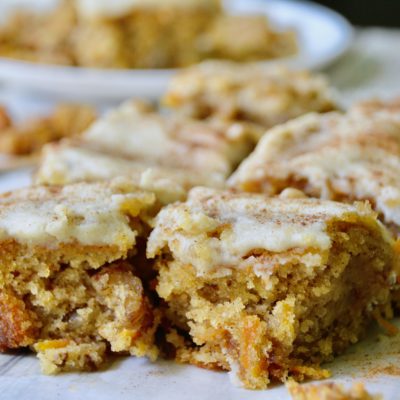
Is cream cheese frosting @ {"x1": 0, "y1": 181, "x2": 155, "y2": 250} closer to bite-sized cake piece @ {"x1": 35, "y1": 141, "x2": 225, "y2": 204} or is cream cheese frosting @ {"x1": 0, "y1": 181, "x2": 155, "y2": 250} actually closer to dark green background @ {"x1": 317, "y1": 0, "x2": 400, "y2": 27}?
bite-sized cake piece @ {"x1": 35, "y1": 141, "x2": 225, "y2": 204}

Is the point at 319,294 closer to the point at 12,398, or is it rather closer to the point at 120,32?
the point at 12,398

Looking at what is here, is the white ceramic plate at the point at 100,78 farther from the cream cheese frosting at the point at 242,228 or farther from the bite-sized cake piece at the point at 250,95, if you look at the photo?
the cream cheese frosting at the point at 242,228

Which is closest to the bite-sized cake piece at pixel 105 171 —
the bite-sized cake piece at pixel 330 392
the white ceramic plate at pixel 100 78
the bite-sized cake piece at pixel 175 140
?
the bite-sized cake piece at pixel 175 140

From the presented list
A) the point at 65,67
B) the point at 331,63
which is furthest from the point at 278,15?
the point at 65,67

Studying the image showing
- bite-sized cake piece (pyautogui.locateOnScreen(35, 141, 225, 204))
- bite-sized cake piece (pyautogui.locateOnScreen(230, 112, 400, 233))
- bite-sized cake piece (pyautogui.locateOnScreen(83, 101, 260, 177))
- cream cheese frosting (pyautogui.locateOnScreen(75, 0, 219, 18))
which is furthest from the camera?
cream cheese frosting (pyautogui.locateOnScreen(75, 0, 219, 18))

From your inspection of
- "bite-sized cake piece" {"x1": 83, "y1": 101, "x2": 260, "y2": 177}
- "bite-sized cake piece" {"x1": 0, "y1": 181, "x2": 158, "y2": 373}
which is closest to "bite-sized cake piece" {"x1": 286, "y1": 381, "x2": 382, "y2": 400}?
"bite-sized cake piece" {"x1": 0, "y1": 181, "x2": 158, "y2": 373}

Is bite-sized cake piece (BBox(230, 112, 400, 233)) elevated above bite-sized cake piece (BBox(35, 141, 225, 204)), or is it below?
above
